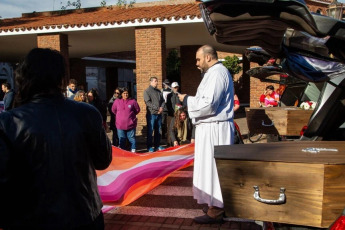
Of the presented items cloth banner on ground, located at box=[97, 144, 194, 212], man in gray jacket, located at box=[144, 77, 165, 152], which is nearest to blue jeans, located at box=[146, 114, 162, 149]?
man in gray jacket, located at box=[144, 77, 165, 152]

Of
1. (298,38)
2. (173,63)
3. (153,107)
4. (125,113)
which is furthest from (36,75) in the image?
(173,63)

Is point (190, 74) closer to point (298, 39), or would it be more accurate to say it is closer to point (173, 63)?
point (173, 63)

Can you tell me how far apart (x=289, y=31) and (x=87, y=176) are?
4.94 ft

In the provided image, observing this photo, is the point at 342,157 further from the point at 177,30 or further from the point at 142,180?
the point at 177,30

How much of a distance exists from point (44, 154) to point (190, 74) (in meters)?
16.9

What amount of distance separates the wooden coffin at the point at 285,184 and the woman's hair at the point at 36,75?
3.28 ft

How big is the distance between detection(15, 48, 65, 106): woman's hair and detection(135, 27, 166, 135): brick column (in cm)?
1116

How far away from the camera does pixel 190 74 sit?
1852 centimetres

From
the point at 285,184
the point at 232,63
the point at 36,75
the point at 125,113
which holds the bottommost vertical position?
the point at 125,113

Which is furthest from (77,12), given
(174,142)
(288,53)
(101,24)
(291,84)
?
(288,53)

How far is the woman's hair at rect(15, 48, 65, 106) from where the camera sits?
1.95 metres

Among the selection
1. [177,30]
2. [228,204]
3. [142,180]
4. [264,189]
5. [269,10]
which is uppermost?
[177,30]

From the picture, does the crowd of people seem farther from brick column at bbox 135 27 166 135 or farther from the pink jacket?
brick column at bbox 135 27 166 135

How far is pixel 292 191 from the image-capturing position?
1.88 meters
